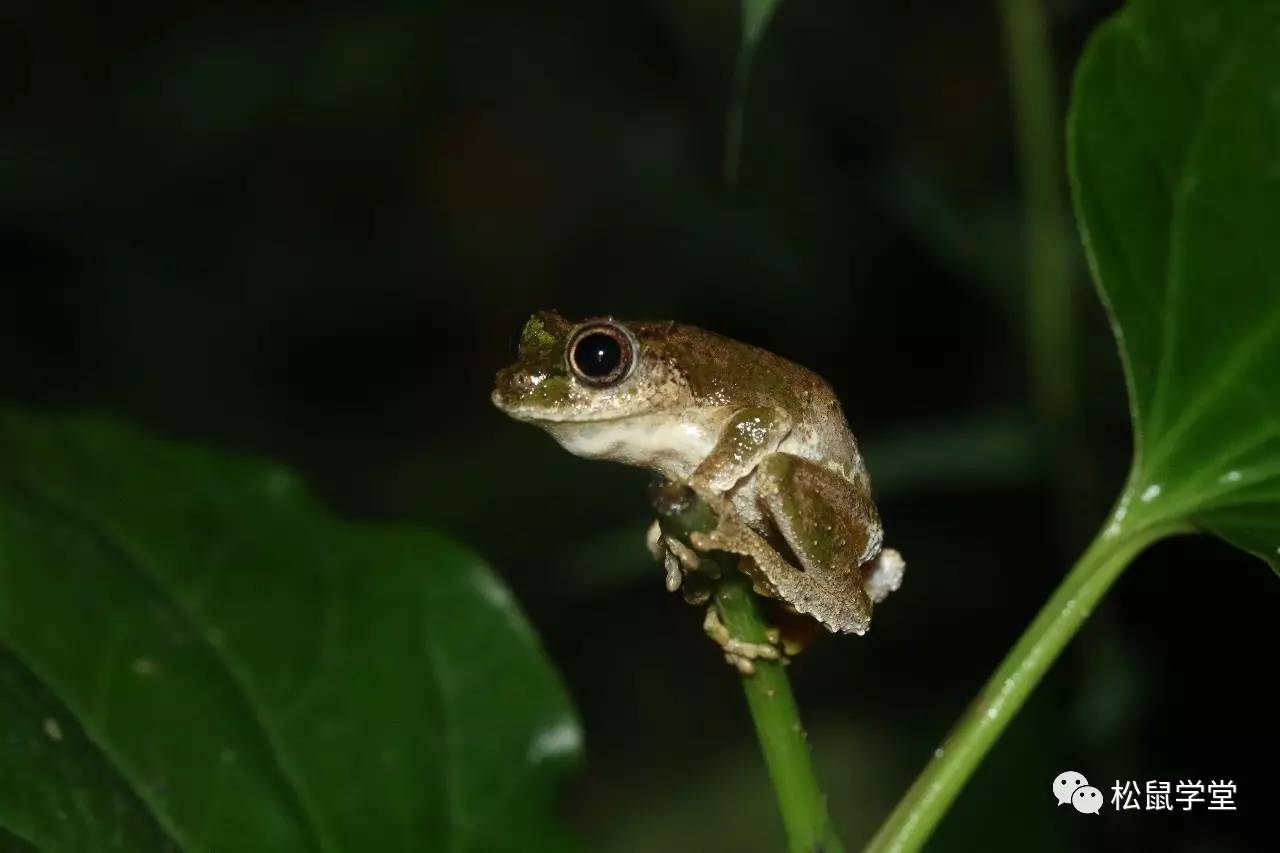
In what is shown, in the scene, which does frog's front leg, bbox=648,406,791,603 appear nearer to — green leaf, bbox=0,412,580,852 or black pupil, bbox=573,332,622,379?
black pupil, bbox=573,332,622,379

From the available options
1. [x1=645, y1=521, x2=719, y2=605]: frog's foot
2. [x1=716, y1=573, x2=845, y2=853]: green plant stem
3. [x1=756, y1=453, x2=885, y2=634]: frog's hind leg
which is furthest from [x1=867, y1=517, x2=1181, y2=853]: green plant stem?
[x1=645, y1=521, x2=719, y2=605]: frog's foot

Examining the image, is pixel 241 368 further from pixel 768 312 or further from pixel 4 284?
pixel 768 312

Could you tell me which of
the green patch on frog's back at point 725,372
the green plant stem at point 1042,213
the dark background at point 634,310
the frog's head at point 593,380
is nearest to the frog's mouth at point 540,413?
the frog's head at point 593,380

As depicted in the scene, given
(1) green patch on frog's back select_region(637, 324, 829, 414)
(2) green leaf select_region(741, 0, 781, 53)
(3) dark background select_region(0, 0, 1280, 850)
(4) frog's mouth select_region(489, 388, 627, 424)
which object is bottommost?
(3) dark background select_region(0, 0, 1280, 850)

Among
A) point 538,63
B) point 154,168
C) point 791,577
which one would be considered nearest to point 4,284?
point 154,168

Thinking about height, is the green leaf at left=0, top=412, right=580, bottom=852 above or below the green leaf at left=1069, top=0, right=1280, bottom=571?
below

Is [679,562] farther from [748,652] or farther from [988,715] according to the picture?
[988,715]

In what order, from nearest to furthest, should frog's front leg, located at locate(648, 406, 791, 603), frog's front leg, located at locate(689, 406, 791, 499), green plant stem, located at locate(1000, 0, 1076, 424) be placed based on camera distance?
1. frog's front leg, located at locate(648, 406, 791, 603)
2. frog's front leg, located at locate(689, 406, 791, 499)
3. green plant stem, located at locate(1000, 0, 1076, 424)

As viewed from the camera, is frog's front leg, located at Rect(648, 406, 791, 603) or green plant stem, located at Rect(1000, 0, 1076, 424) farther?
green plant stem, located at Rect(1000, 0, 1076, 424)
